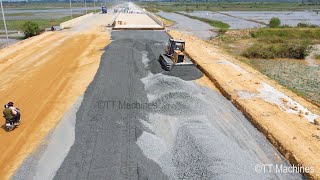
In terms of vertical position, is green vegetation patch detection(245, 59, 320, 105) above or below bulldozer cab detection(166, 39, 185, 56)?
below

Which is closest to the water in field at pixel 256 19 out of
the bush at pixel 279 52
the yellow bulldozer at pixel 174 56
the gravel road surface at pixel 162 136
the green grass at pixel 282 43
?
the green grass at pixel 282 43

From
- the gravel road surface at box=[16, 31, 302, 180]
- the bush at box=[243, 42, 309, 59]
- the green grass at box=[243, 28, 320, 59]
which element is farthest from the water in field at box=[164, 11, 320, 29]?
the gravel road surface at box=[16, 31, 302, 180]

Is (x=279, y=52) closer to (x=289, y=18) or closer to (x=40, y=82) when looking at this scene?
(x=40, y=82)

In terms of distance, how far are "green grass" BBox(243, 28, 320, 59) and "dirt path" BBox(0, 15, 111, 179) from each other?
57.9 ft

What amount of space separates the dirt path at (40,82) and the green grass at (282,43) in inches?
695

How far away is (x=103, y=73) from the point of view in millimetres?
22531

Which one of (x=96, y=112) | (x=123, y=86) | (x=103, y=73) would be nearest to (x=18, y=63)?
(x=103, y=73)

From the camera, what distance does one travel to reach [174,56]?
2392 cm

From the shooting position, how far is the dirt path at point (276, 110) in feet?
38.2

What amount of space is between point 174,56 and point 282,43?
76.7 ft

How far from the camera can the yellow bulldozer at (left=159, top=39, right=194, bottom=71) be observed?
2312cm

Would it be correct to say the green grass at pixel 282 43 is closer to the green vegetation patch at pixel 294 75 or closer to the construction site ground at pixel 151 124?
the green vegetation patch at pixel 294 75

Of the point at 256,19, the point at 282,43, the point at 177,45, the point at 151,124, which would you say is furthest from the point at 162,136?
the point at 256,19

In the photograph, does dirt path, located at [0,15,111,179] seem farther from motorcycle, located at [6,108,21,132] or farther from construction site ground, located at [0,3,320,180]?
motorcycle, located at [6,108,21,132]
